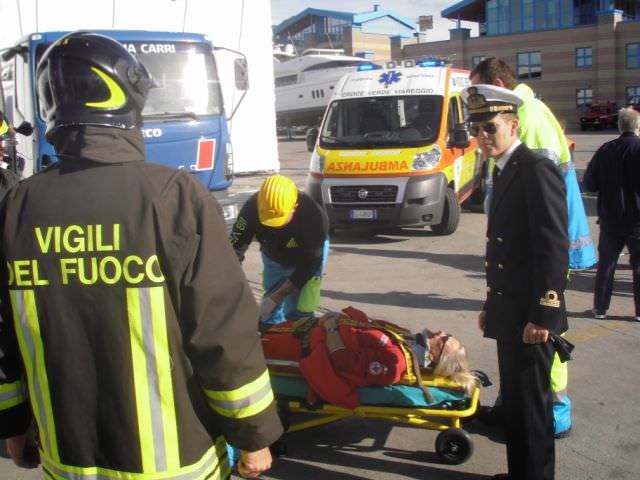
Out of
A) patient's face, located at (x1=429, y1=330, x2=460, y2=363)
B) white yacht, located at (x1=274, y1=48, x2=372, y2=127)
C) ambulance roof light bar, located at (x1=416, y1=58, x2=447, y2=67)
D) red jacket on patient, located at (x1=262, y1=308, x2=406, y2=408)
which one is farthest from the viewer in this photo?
white yacht, located at (x1=274, y1=48, x2=372, y2=127)

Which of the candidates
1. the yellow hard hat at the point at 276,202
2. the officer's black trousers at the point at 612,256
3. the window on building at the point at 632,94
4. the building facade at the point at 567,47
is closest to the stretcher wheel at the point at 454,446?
the yellow hard hat at the point at 276,202

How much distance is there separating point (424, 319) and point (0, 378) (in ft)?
16.1

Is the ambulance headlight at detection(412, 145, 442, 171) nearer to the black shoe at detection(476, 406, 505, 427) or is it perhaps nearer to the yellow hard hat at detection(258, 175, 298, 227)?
the yellow hard hat at detection(258, 175, 298, 227)

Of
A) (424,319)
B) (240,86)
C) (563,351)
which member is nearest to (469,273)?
(424,319)

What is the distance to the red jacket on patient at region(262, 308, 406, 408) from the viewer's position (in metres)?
3.82

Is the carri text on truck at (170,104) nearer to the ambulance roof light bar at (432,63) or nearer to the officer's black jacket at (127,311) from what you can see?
the ambulance roof light bar at (432,63)

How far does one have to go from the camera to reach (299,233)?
466 cm

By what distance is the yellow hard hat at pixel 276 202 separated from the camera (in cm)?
434

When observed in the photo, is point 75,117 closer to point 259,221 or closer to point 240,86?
point 259,221

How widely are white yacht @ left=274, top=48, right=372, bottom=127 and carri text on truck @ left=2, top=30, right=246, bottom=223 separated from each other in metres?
24.8

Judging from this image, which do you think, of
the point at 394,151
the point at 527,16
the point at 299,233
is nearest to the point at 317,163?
the point at 394,151

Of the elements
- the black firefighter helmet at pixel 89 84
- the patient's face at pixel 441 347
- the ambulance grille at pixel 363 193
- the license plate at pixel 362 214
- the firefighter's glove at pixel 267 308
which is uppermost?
the black firefighter helmet at pixel 89 84

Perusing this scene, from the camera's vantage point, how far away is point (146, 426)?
6.25 feet

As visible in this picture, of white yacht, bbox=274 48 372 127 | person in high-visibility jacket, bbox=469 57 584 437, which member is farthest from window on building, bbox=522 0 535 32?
person in high-visibility jacket, bbox=469 57 584 437
